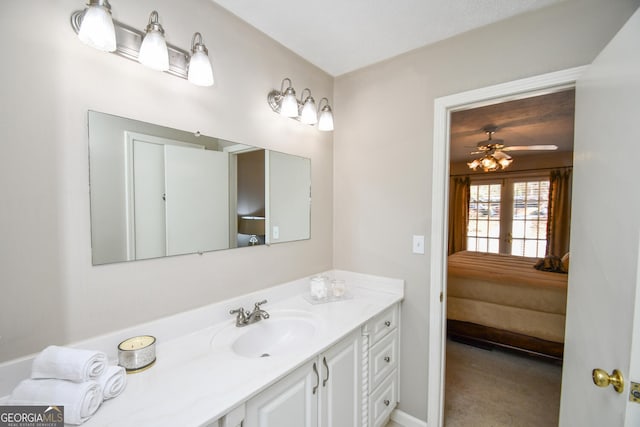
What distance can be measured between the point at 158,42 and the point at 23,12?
0.36 m

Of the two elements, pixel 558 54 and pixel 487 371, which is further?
pixel 487 371

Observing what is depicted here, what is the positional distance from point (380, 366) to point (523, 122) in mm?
2987

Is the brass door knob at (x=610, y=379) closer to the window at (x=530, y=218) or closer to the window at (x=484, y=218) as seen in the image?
the window at (x=530, y=218)

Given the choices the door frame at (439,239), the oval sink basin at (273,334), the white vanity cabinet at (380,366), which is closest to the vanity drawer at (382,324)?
the white vanity cabinet at (380,366)

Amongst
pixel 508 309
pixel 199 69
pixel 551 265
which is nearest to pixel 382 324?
pixel 199 69

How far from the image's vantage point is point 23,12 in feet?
2.68

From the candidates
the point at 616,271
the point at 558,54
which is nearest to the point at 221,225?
the point at 616,271

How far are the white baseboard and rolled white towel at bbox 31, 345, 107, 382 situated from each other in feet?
5.77

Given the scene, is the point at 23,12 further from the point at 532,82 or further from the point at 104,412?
the point at 532,82

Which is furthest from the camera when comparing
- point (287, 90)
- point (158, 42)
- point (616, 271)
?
point (287, 90)

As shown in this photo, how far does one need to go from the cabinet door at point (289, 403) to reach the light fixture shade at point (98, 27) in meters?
1.29

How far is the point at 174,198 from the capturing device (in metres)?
1.18

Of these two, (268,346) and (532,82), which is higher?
(532,82)

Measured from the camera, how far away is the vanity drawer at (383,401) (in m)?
1.49
